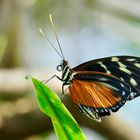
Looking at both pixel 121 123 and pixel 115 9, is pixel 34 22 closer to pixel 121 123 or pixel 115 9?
pixel 115 9

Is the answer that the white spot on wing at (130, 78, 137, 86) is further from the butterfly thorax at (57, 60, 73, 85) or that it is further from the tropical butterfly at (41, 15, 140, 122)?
the butterfly thorax at (57, 60, 73, 85)

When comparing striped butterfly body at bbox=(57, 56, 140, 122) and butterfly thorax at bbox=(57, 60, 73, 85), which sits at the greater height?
butterfly thorax at bbox=(57, 60, 73, 85)

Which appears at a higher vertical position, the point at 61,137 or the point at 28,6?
the point at 28,6

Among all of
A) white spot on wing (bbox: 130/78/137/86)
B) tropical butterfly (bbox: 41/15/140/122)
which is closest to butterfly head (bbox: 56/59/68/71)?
tropical butterfly (bbox: 41/15/140/122)

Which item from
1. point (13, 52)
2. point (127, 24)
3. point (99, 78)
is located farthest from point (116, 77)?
point (13, 52)

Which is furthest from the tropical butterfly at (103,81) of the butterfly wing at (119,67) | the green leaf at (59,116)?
the green leaf at (59,116)
